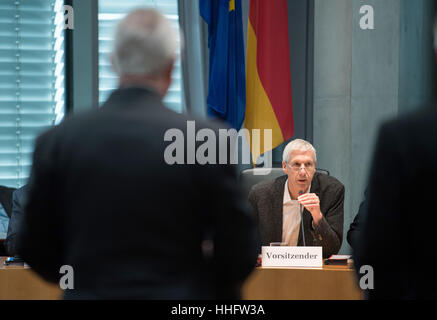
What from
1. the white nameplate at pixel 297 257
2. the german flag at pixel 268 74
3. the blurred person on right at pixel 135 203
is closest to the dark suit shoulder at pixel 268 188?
the white nameplate at pixel 297 257

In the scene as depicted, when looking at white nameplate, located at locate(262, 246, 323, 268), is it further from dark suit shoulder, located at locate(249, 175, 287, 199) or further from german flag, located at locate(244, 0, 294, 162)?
german flag, located at locate(244, 0, 294, 162)

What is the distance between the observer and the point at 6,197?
4121mm

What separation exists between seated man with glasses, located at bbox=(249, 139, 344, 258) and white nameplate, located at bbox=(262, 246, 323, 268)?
1.74 ft

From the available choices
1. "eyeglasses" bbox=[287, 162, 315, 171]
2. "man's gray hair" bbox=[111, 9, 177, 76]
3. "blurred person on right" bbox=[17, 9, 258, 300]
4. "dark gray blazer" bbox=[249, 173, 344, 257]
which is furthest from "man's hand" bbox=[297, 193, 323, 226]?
"man's gray hair" bbox=[111, 9, 177, 76]

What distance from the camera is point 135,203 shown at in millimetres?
1252

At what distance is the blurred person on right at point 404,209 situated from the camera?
1.21 meters

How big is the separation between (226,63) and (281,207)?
1.71 m

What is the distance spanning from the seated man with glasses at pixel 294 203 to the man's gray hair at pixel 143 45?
6.10 ft

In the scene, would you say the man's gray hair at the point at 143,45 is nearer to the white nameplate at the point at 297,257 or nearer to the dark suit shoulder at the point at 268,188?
the white nameplate at the point at 297,257

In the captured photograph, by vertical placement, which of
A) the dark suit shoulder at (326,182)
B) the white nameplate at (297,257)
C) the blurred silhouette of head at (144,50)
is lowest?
the white nameplate at (297,257)

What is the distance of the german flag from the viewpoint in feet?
14.9

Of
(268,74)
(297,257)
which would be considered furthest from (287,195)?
(268,74)

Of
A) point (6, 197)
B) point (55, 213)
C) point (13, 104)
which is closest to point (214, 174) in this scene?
point (55, 213)
